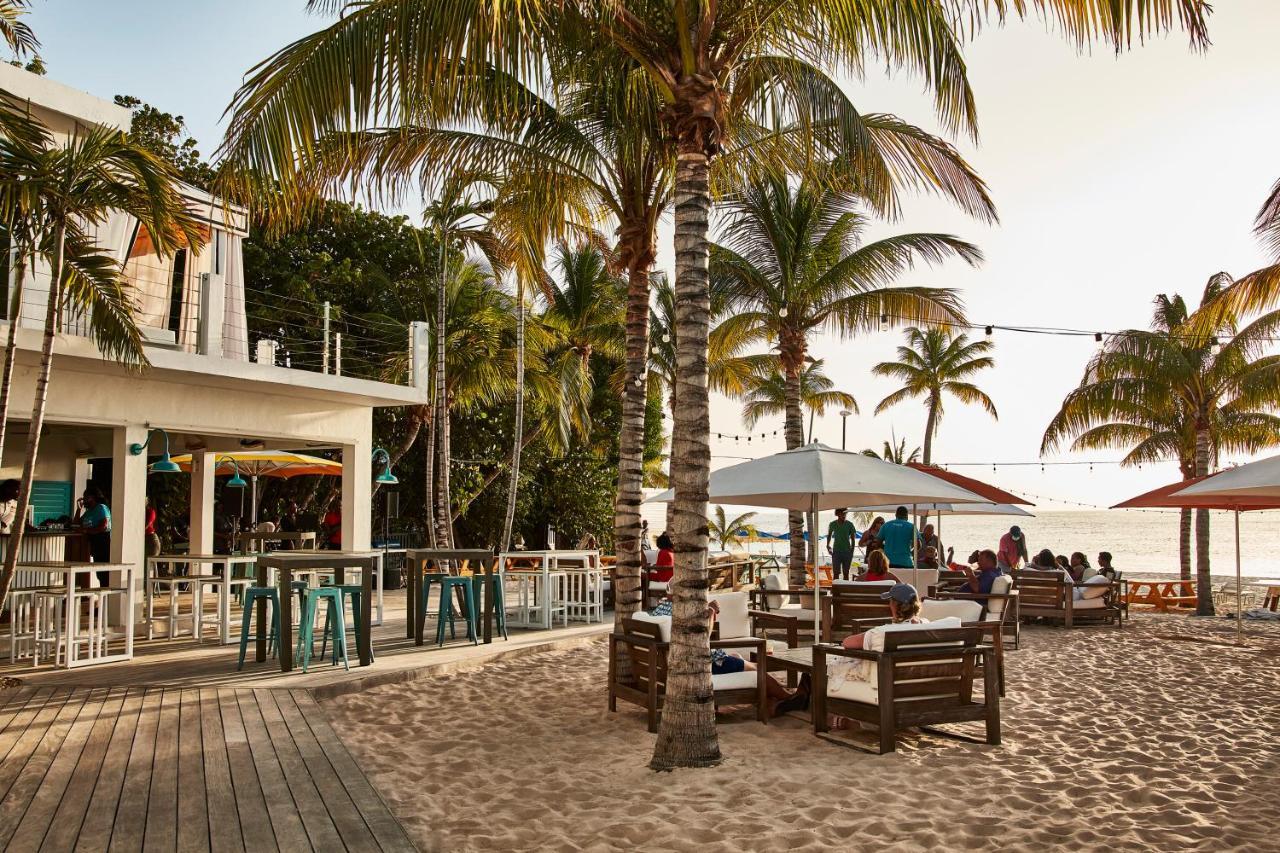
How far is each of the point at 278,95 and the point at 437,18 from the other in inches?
43.3

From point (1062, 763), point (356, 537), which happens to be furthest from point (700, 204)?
point (356, 537)

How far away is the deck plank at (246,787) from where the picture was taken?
4.43 m

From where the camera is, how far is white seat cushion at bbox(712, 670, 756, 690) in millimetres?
7294

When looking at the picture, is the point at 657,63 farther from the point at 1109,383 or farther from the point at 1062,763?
the point at 1109,383

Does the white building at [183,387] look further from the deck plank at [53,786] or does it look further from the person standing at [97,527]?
the deck plank at [53,786]

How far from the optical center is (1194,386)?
19.6 m

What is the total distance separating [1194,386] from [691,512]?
57.3 ft

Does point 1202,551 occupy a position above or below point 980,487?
below

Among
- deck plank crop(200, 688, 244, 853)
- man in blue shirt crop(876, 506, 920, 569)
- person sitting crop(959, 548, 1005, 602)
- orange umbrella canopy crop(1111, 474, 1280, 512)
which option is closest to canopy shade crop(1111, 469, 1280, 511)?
orange umbrella canopy crop(1111, 474, 1280, 512)

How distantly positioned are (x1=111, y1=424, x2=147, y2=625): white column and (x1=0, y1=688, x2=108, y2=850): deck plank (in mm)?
4127

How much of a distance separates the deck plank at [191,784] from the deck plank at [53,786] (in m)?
0.56

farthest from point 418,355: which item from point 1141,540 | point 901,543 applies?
point 1141,540

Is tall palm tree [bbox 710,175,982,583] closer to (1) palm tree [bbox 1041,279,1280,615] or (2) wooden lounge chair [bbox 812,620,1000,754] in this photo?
(1) palm tree [bbox 1041,279,1280,615]

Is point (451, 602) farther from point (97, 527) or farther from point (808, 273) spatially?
point (808, 273)
